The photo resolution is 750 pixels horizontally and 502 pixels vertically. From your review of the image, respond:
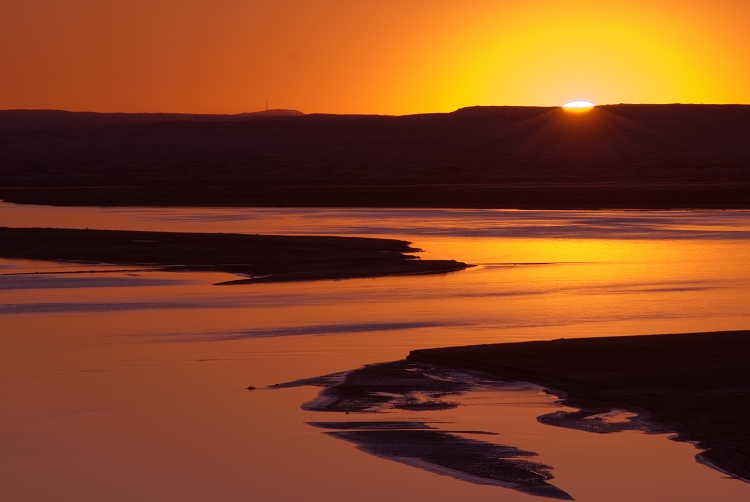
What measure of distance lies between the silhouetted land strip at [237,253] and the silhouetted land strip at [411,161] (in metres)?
24.7

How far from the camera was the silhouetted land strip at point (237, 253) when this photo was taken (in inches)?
971

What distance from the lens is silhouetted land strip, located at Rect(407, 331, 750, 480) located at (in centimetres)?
975

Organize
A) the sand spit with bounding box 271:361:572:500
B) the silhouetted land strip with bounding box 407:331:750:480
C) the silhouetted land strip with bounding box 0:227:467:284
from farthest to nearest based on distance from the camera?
the silhouetted land strip with bounding box 0:227:467:284, the silhouetted land strip with bounding box 407:331:750:480, the sand spit with bounding box 271:361:572:500

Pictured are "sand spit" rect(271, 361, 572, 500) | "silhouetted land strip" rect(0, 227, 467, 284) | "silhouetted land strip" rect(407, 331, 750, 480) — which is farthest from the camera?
"silhouetted land strip" rect(0, 227, 467, 284)

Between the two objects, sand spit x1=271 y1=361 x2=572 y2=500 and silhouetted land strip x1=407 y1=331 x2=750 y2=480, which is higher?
silhouetted land strip x1=407 y1=331 x2=750 y2=480

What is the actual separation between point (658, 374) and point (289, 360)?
4.18 m

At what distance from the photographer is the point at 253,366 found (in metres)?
13.3

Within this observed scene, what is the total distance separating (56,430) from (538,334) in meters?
7.06

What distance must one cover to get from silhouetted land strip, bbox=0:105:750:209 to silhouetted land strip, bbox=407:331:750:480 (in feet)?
135

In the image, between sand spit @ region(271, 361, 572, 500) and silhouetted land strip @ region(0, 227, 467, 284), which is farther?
silhouetted land strip @ region(0, 227, 467, 284)

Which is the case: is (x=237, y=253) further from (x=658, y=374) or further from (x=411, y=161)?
(x=411, y=161)

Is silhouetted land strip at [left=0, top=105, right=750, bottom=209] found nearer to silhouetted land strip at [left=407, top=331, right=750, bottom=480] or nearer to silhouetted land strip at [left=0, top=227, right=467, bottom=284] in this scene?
silhouetted land strip at [left=0, top=227, right=467, bottom=284]

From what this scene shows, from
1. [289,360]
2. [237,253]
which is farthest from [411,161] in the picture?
[289,360]

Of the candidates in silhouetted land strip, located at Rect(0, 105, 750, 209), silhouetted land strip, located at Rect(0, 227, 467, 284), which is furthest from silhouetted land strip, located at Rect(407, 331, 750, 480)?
silhouetted land strip, located at Rect(0, 105, 750, 209)
